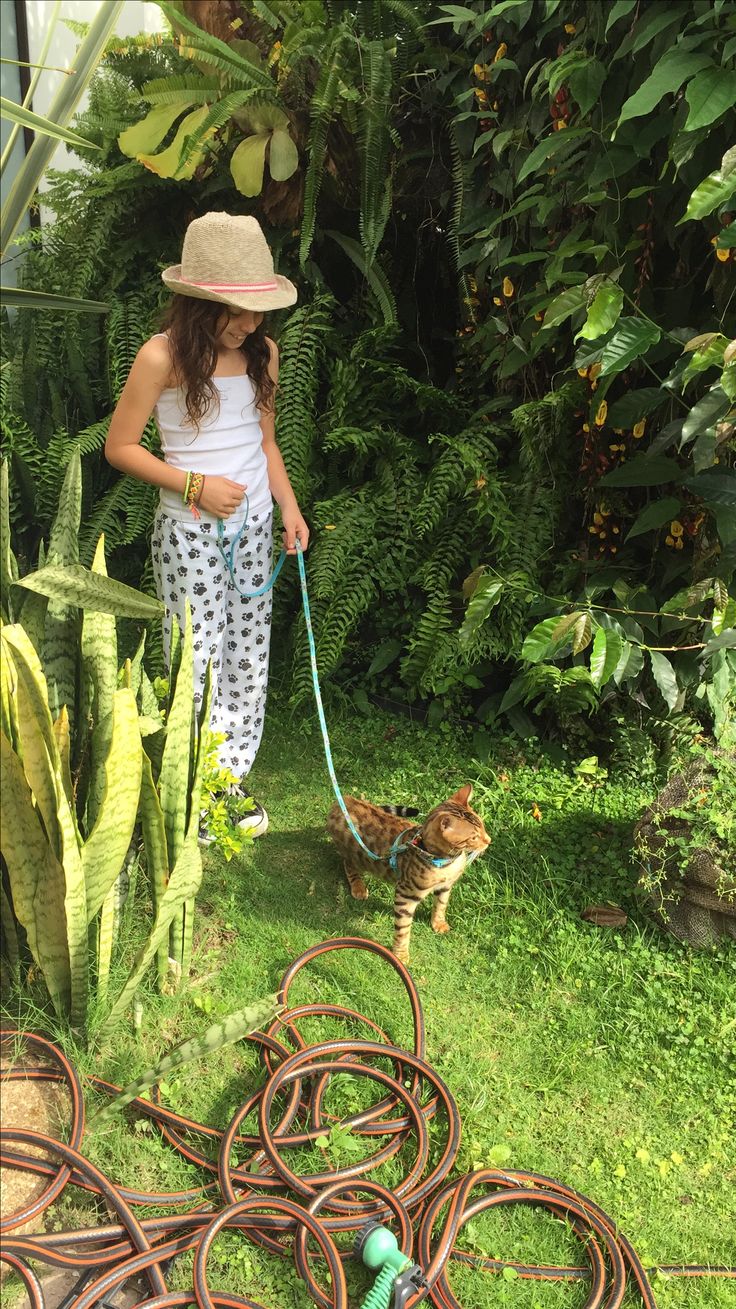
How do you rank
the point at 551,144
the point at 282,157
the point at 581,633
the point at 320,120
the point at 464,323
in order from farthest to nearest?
the point at 464,323 < the point at 282,157 < the point at 320,120 < the point at 551,144 < the point at 581,633

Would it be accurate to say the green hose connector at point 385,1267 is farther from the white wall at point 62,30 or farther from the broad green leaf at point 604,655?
the white wall at point 62,30

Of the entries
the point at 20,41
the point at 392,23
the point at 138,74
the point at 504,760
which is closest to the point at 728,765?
the point at 504,760

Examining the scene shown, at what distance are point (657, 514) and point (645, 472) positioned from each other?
0.15 meters

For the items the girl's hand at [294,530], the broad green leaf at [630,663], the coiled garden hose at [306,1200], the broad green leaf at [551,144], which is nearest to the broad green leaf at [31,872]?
the coiled garden hose at [306,1200]

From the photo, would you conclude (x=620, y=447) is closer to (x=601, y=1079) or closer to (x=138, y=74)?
(x=601, y=1079)

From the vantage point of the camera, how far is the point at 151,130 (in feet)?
13.9

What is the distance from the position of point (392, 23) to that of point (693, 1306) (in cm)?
450

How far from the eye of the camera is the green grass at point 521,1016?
2.26 meters

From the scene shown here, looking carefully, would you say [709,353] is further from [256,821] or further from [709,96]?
[256,821]

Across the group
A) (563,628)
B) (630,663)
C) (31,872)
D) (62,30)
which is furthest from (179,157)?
(62,30)

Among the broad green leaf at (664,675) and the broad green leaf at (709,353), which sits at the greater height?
the broad green leaf at (709,353)

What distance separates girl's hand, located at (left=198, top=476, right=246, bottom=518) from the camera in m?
3.00

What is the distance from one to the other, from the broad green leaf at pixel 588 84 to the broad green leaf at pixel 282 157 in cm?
136

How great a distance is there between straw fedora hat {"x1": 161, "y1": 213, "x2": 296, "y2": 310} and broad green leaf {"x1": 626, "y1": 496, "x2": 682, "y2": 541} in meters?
1.42
